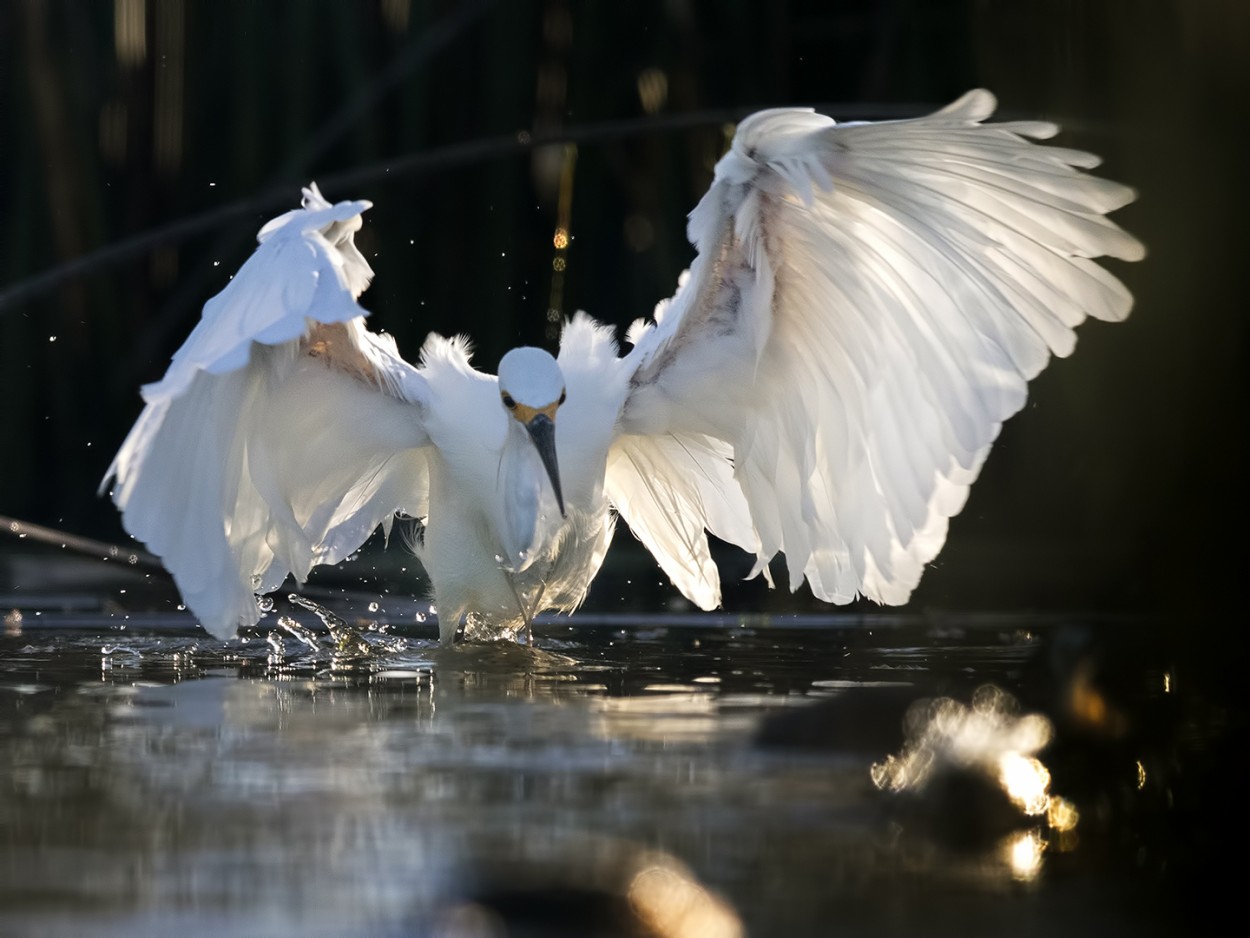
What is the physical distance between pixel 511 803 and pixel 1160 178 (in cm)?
401

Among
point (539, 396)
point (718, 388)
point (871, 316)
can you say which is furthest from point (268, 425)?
point (871, 316)

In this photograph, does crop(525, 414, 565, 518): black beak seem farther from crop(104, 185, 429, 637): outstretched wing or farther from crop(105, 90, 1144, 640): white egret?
crop(104, 185, 429, 637): outstretched wing

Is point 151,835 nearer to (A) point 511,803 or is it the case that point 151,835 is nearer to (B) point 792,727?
(A) point 511,803

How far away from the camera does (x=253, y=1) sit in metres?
7.11

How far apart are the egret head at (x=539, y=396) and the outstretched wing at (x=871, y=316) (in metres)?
0.34

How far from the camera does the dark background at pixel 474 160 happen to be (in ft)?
22.0

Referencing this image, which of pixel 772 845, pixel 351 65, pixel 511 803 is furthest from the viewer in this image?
pixel 351 65

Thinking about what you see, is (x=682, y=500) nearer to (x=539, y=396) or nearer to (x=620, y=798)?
(x=539, y=396)

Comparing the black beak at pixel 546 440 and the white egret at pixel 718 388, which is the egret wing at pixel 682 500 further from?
the black beak at pixel 546 440

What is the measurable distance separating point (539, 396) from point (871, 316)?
81 centimetres

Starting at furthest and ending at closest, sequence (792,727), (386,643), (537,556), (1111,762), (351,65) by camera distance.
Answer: (351,65)
(386,643)
(537,556)
(792,727)
(1111,762)

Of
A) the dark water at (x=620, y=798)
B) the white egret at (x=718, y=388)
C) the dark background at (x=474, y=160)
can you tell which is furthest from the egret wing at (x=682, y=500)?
the dark background at (x=474, y=160)

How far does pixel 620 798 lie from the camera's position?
2.74 meters

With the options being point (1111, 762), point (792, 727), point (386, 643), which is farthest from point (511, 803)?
point (386, 643)
